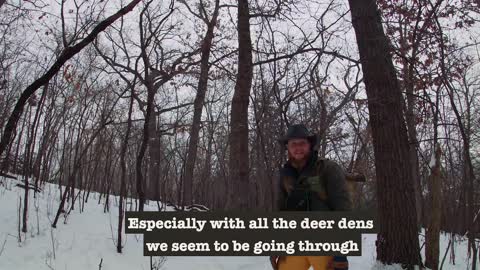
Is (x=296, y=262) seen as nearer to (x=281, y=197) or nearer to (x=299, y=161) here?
(x=281, y=197)

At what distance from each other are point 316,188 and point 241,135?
12.7ft

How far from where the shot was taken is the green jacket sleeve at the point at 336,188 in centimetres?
307

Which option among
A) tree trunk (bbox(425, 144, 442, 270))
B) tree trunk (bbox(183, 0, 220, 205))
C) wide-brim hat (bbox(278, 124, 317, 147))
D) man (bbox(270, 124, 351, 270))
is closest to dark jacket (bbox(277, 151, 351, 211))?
man (bbox(270, 124, 351, 270))

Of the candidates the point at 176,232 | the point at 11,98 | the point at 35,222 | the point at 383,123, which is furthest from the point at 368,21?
the point at 11,98

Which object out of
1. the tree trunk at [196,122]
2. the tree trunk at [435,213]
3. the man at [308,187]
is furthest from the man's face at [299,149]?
the tree trunk at [196,122]

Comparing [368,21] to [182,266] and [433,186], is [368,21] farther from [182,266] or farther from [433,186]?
[182,266]

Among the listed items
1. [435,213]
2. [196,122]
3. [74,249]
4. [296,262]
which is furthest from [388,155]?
[196,122]

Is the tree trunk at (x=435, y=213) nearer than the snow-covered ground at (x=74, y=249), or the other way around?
the tree trunk at (x=435, y=213)

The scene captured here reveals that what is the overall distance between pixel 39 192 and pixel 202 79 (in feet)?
22.4

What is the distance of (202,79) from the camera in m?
13.4

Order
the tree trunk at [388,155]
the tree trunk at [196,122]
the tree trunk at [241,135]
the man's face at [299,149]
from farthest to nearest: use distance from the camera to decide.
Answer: the tree trunk at [196,122], the tree trunk at [241,135], the tree trunk at [388,155], the man's face at [299,149]

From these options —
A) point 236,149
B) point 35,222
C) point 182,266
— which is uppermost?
point 236,149

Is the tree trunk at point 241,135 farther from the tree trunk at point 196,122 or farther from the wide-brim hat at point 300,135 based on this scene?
the tree trunk at point 196,122

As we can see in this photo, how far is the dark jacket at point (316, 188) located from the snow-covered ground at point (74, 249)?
240cm
